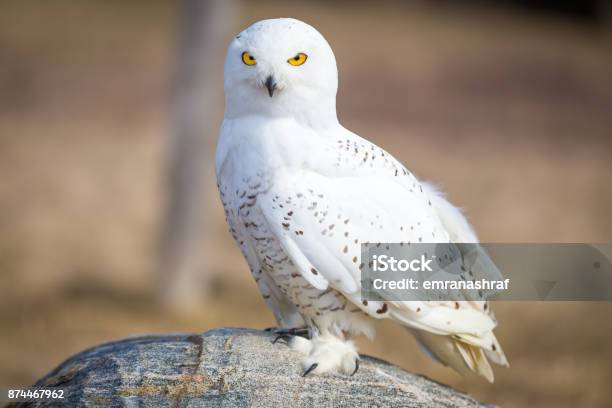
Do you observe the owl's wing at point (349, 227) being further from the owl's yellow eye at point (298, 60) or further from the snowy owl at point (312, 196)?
the owl's yellow eye at point (298, 60)

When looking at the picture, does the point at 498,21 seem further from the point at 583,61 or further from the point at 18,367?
the point at 18,367

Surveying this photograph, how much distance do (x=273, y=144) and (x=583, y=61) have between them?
1172 cm

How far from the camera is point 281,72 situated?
2033 mm

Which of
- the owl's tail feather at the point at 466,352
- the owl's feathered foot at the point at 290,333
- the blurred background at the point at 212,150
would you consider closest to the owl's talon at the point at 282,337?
the owl's feathered foot at the point at 290,333

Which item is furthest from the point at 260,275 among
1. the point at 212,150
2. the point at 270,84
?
the point at 212,150

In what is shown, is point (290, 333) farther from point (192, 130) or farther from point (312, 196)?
point (192, 130)

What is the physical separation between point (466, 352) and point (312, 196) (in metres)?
0.76

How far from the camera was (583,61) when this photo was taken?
12.6m

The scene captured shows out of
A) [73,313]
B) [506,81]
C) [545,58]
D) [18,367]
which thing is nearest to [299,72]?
[18,367]

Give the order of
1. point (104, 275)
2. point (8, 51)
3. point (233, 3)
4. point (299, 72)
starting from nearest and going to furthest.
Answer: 1. point (299, 72)
2. point (233, 3)
3. point (104, 275)
4. point (8, 51)

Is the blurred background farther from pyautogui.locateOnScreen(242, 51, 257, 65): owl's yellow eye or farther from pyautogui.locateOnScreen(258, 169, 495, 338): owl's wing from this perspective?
pyautogui.locateOnScreen(242, 51, 257, 65): owl's yellow eye

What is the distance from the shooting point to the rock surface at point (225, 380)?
2232 millimetres

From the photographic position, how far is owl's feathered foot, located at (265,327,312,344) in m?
2.40

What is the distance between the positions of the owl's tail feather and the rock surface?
11 centimetres
